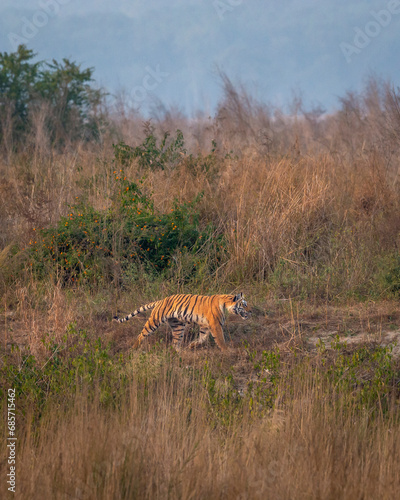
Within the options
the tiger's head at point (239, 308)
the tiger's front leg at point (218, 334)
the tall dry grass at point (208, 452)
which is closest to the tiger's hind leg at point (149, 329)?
the tiger's front leg at point (218, 334)

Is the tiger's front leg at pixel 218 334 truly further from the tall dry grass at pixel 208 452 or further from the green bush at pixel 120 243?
the green bush at pixel 120 243

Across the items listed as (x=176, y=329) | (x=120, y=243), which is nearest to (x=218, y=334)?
(x=176, y=329)

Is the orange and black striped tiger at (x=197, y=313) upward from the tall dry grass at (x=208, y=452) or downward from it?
upward

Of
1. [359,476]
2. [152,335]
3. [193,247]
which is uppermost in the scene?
[193,247]

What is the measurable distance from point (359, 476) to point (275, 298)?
3.55m

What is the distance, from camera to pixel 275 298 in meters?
6.41

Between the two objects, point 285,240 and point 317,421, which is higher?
point 285,240

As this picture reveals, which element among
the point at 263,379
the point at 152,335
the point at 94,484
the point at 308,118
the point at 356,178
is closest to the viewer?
the point at 94,484

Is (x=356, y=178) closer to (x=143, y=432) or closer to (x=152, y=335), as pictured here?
(x=152, y=335)

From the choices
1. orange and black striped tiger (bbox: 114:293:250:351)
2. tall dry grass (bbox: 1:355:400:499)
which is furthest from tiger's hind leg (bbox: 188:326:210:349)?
tall dry grass (bbox: 1:355:400:499)

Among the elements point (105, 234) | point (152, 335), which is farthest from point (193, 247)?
point (152, 335)

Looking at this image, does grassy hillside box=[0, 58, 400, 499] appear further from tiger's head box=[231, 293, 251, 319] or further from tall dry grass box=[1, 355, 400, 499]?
tiger's head box=[231, 293, 251, 319]

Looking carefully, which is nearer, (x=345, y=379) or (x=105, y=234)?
(x=345, y=379)

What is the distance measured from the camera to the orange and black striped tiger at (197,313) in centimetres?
495
